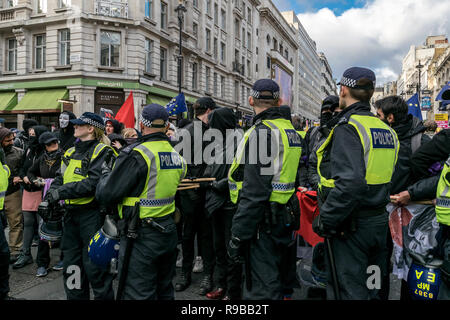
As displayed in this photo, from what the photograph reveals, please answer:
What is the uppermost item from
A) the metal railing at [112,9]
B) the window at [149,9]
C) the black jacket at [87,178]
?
the window at [149,9]

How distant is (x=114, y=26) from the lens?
68.2ft

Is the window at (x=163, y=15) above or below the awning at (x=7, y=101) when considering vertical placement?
above

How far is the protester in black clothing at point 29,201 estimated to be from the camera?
512cm

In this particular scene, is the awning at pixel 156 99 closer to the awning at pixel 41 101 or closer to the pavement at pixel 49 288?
the awning at pixel 41 101

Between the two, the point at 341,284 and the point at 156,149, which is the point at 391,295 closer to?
the point at 341,284

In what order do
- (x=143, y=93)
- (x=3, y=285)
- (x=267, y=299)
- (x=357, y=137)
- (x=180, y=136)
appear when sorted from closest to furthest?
(x=357, y=137)
(x=267, y=299)
(x=3, y=285)
(x=180, y=136)
(x=143, y=93)

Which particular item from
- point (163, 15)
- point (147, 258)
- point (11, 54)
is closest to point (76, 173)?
point (147, 258)

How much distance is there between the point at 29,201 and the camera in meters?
5.25

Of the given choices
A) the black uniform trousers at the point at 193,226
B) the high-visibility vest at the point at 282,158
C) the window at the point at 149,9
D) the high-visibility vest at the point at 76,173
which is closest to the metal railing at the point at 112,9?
the window at the point at 149,9

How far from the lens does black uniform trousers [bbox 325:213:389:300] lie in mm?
2613

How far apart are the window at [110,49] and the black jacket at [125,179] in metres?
20.0

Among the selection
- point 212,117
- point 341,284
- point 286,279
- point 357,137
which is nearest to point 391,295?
point 286,279

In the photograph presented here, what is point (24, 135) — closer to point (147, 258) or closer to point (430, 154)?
point (147, 258)
